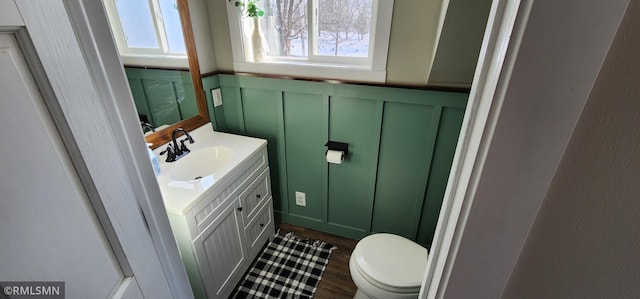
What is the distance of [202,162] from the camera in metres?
1.67

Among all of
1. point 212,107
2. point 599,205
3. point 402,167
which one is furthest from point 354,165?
point 599,205

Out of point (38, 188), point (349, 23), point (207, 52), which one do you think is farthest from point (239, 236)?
point (349, 23)

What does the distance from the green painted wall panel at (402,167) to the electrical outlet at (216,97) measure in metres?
1.13

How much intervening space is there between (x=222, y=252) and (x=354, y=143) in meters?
0.98

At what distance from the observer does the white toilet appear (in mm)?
1259

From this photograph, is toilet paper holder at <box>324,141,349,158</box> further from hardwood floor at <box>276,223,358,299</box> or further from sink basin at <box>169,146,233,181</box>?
hardwood floor at <box>276,223,358,299</box>

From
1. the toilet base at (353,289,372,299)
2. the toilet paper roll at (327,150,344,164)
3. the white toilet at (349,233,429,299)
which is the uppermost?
the toilet paper roll at (327,150,344,164)

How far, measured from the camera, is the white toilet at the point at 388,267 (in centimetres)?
126

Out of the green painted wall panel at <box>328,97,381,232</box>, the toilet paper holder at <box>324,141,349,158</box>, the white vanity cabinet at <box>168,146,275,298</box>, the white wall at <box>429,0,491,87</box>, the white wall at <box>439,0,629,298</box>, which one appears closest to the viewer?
the white wall at <box>439,0,629,298</box>

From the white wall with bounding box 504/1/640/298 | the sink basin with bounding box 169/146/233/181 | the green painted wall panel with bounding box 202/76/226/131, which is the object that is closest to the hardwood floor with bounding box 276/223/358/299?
the sink basin with bounding box 169/146/233/181

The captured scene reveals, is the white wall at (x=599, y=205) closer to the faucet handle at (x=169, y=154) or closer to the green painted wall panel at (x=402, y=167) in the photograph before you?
the green painted wall panel at (x=402, y=167)

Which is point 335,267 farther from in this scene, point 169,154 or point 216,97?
point 216,97

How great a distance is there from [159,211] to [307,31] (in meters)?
1.34

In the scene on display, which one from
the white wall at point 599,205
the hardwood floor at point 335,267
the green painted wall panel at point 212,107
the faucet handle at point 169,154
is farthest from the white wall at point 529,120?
the green painted wall panel at point 212,107
